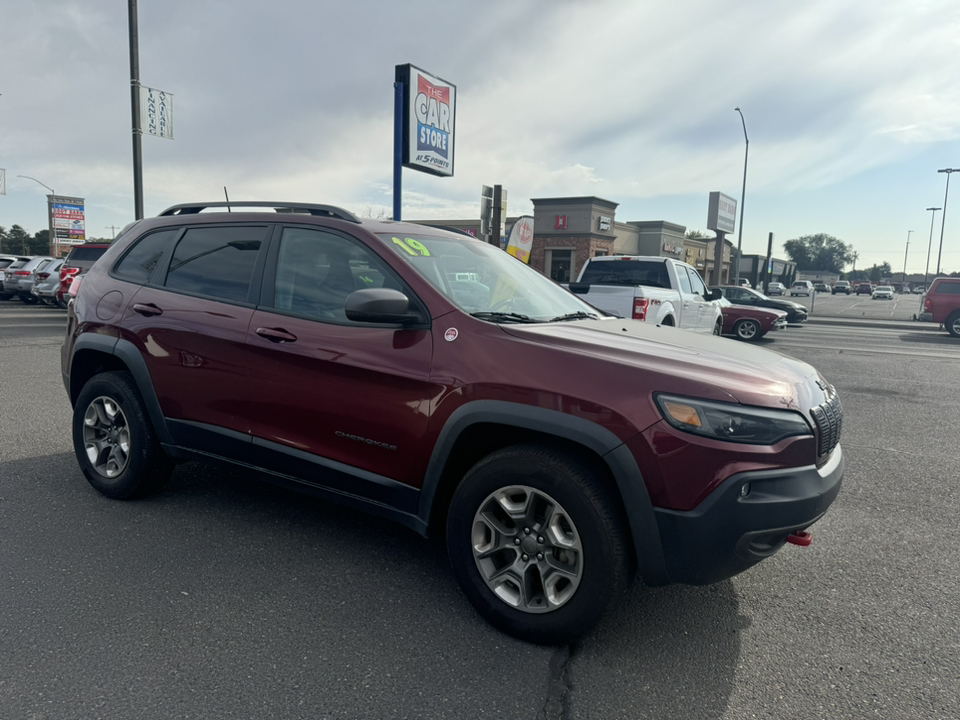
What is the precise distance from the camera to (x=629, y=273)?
1070 cm

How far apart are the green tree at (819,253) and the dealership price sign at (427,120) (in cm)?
16797

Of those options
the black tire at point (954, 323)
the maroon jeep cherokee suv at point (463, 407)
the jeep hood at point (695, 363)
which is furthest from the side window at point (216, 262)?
the black tire at point (954, 323)

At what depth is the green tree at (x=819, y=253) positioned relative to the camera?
Result: 166 m

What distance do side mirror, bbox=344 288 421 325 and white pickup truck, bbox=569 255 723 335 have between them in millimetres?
6462

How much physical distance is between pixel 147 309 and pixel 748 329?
17034 millimetres

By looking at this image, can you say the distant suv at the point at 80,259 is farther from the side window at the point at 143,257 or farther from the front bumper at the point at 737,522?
the front bumper at the point at 737,522

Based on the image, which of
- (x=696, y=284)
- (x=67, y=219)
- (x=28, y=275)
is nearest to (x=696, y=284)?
(x=696, y=284)

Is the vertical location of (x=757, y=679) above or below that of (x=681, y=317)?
below

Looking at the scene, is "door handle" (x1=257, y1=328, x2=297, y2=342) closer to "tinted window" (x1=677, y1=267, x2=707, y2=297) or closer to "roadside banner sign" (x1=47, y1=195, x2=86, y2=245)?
"tinted window" (x1=677, y1=267, x2=707, y2=297)

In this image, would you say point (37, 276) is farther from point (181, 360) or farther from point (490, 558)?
point (490, 558)

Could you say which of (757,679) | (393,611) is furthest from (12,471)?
(757,679)

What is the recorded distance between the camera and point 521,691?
95.1 inches

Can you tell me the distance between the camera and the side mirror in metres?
2.85

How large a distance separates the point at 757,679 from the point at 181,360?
10.7 ft
